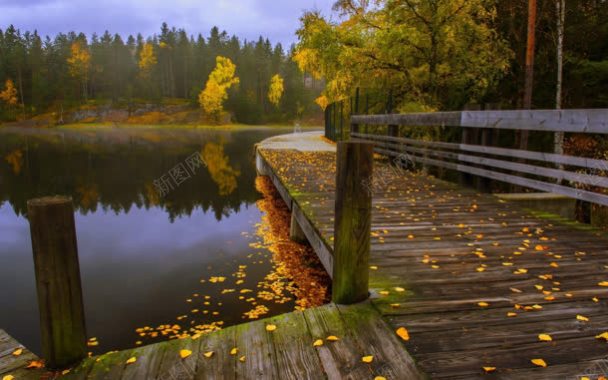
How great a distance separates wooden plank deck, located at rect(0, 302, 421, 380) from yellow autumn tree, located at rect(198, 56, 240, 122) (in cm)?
7090

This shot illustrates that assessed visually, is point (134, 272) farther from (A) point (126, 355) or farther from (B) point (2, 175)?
(B) point (2, 175)

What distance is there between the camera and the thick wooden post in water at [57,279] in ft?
8.57

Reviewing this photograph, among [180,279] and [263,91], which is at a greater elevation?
[263,91]

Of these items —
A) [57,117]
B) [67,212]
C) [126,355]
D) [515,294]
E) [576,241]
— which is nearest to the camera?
[67,212]

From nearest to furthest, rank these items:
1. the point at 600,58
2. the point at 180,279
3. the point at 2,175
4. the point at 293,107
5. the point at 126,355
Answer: the point at 126,355, the point at 180,279, the point at 600,58, the point at 2,175, the point at 293,107

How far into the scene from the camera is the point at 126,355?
9.93 feet

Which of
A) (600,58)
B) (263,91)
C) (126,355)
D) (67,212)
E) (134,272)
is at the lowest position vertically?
(134,272)

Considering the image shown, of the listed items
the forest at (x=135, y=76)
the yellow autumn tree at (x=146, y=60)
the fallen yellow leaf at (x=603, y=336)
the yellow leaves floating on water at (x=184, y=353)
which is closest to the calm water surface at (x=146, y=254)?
the yellow leaves floating on water at (x=184, y=353)

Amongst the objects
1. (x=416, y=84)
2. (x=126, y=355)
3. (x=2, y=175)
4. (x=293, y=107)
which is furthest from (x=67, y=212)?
(x=293, y=107)

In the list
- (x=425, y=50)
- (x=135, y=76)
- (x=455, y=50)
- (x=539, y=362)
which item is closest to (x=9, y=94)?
(x=135, y=76)

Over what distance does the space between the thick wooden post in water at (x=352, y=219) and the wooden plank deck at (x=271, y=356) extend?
240 mm

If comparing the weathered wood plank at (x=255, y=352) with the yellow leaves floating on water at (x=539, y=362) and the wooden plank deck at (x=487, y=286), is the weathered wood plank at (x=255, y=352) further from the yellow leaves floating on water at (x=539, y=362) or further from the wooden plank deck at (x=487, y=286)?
the yellow leaves floating on water at (x=539, y=362)

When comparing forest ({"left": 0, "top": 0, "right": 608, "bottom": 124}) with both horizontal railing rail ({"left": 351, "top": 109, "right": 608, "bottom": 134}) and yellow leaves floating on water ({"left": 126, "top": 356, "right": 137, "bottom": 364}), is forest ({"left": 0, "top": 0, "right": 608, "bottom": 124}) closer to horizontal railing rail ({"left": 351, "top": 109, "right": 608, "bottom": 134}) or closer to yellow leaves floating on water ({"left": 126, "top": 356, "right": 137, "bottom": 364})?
horizontal railing rail ({"left": 351, "top": 109, "right": 608, "bottom": 134})

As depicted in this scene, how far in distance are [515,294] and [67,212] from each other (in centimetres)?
369
